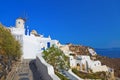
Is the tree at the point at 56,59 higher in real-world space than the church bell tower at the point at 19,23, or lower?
lower

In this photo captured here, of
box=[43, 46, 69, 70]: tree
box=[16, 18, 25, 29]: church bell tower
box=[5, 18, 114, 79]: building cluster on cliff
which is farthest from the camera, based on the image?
box=[16, 18, 25, 29]: church bell tower

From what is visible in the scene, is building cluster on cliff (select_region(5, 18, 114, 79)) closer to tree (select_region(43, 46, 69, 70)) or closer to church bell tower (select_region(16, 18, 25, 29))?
church bell tower (select_region(16, 18, 25, 29))

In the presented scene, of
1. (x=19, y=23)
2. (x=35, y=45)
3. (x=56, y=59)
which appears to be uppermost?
(x=19, y=23)

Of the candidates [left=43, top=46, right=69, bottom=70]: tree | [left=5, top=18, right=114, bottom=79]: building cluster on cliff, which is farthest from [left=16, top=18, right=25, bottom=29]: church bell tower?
[left=43, top=46, right=69, bottom=70]: tree

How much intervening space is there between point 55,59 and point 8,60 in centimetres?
703

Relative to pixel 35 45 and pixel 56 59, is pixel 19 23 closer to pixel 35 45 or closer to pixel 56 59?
pixel 35 45

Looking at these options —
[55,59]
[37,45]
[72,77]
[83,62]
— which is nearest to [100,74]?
[83,62]

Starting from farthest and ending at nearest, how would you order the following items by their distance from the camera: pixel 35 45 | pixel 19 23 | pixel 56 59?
pixel 19 23, pixel 35 45, pixel 56 59

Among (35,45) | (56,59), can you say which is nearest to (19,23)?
(35,45)

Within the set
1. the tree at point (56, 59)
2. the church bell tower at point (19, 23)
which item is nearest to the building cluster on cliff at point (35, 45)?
the church bell tower at point (19, 23)

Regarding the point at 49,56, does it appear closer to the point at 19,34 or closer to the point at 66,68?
the point at 66,68

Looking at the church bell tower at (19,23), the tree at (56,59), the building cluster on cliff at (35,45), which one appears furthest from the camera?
the church bell tower at (19,23)

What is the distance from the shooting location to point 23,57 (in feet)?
158

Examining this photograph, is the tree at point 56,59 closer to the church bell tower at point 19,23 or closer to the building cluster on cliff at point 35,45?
the building cluster on cliff at point 35,45
